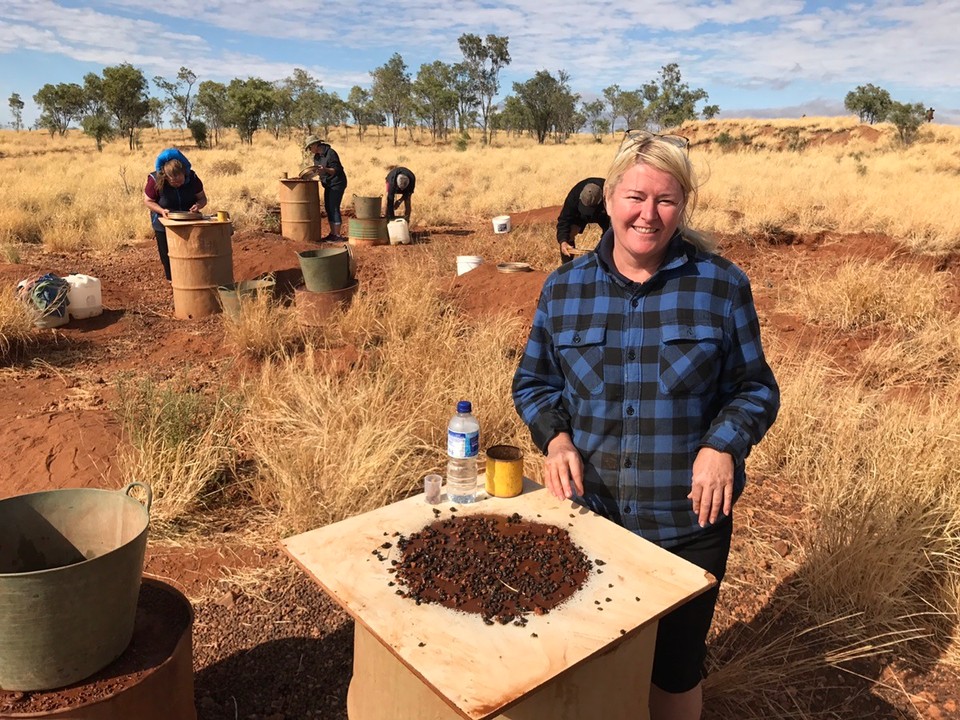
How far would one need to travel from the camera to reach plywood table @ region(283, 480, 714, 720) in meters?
1.39

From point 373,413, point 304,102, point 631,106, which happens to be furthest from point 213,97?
point 373,413

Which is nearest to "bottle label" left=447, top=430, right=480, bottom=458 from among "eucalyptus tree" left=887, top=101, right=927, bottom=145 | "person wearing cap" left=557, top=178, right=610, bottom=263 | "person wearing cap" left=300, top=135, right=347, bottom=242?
"person wearing cap" left=557, top=178, right=610, bottom=263

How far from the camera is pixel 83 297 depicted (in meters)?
6.88

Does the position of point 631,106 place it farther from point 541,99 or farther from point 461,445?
point 461,445

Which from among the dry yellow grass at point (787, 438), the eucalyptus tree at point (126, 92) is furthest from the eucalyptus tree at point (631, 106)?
the dry yellow grass at point (787, 438)

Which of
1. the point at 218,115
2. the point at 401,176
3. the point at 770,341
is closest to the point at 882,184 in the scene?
the point at 401,176

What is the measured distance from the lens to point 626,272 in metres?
1.97

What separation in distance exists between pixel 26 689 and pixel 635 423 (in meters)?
1.85

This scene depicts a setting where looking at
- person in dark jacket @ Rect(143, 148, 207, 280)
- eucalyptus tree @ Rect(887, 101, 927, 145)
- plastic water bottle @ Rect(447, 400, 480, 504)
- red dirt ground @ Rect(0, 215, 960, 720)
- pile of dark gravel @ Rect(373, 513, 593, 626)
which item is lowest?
red dirt ground @ Rect(0, 215, 960, 720)

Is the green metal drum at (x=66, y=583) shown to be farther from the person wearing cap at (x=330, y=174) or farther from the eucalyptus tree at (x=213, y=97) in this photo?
the eucalyptus tree at (x=213, y=97)

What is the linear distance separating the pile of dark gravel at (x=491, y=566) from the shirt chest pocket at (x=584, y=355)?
43 centimetres

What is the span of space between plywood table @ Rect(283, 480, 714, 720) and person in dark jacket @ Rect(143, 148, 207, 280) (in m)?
6.52

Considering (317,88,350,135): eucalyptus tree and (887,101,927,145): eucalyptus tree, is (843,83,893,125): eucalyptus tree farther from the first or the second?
(317,88,350,135): eucalyptus tree

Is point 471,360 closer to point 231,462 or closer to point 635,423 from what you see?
point 231,462
